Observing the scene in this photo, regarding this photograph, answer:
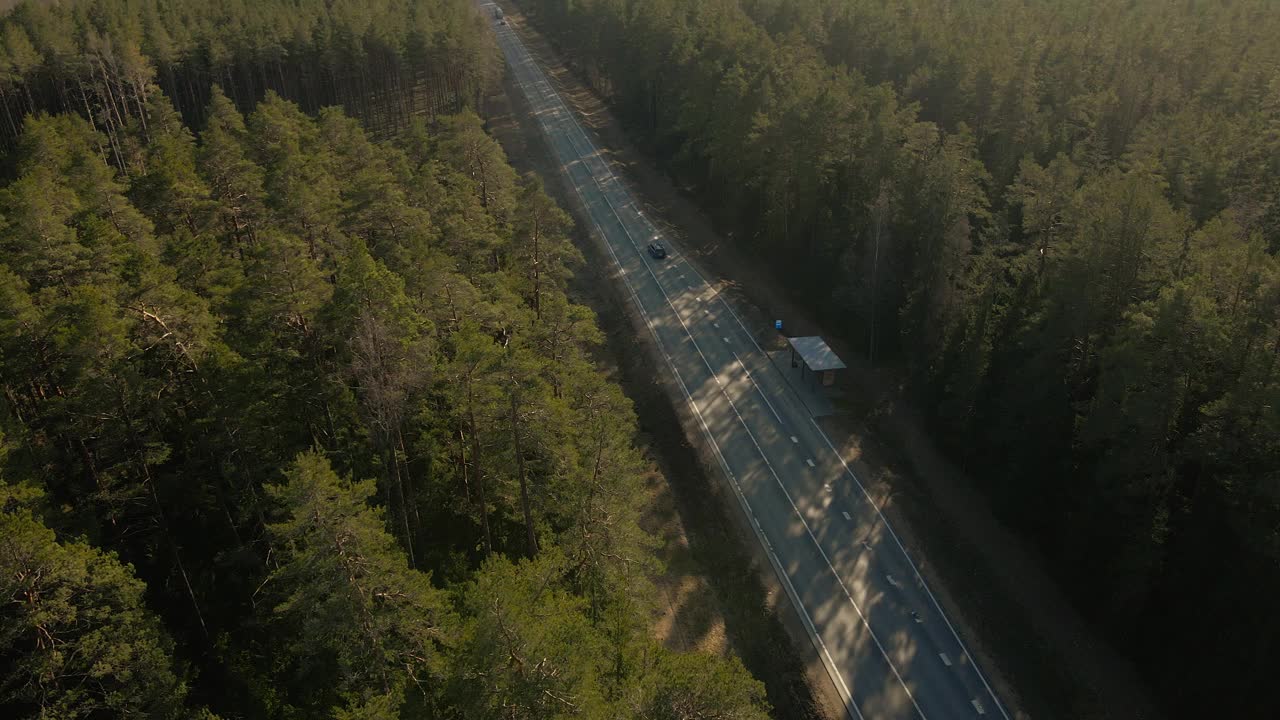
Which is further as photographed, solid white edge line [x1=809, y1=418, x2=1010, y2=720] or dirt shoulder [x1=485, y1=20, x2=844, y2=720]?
dirt shoulder [x1=485, y1=20, x2=844, y2=720]

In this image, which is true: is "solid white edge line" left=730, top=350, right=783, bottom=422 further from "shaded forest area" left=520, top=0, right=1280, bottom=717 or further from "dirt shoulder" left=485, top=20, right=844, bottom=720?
"shaded forest area" left=520, top=0, right=1280, bottom=717

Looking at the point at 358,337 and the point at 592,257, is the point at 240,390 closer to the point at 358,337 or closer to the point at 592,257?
the point at 358,337

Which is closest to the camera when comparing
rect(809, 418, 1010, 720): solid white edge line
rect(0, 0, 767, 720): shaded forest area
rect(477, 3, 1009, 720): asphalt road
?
rect(0, 0, 767, 720): shaded forest area

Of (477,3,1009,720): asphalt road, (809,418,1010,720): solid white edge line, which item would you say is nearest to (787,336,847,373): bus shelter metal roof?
(477,3,1009,720): asphalt road

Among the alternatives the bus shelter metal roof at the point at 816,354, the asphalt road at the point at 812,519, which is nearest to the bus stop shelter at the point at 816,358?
the bus shelter metal roof at the point at 816,354

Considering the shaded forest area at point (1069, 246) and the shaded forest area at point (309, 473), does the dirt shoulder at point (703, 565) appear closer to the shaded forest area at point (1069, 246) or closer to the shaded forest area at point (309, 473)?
the shaded forest area at point (309, 473)

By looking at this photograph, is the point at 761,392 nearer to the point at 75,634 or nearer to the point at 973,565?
the point at 973,565

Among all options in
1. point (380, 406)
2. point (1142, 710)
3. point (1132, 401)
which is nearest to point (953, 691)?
point (1142, 710)
